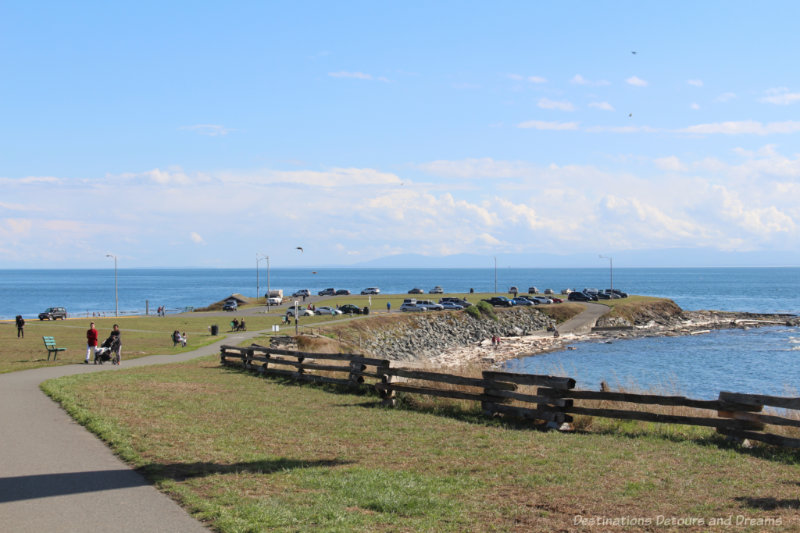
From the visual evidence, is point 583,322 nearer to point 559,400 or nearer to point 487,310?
point 487,310

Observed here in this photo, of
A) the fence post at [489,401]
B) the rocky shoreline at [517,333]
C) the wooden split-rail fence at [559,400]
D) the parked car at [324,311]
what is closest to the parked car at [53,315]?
the parked car at [324,311]

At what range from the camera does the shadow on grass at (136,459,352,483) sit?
9.65m

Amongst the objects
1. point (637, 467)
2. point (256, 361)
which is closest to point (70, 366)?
point (256, 361)

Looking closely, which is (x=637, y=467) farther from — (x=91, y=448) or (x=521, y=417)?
(x=91, y=448)

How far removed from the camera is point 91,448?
38.5ft

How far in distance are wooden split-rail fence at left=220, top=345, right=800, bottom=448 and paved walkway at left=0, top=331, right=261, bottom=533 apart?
25.9 feet

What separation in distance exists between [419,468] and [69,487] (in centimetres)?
505

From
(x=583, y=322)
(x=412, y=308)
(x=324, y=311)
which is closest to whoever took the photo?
(x=324, y=311)

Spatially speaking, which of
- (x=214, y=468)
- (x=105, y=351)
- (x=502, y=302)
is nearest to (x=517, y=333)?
(x=502, y=302)

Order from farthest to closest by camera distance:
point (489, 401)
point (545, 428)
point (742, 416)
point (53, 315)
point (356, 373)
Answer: point (53, 315) < point (356, 373) < point (489, 401) < point (545, 428) < point (742, 416)

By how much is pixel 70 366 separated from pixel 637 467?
26253 millimetres

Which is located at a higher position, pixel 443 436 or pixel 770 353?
pixel 443 436

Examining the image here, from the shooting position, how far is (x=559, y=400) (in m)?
13.6

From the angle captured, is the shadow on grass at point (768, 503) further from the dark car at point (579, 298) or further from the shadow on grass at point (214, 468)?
the dark car at point (579, 298)
